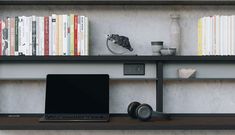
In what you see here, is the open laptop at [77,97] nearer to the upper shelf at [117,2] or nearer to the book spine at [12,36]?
the book spine at [12,36]

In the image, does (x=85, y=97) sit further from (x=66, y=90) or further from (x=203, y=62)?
(x=203, y=62)

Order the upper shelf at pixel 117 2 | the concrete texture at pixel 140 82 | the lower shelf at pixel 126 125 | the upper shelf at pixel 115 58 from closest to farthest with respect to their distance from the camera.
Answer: the lower shelf at pixel 126 125 → the upper shelf at pixel 115 58 → the upper shelf at pixel 117 2 → the concrete texture at pixel 140 82

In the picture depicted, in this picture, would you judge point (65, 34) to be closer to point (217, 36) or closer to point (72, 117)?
point (72, 117)

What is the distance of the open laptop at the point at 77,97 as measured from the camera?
2.38 meters

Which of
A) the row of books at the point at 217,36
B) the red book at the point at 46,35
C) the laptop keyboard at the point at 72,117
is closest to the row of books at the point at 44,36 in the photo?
the red book at the point at 46,35

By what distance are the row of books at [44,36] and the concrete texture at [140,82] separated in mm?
203

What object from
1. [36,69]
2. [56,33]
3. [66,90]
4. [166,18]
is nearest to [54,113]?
[66,90]

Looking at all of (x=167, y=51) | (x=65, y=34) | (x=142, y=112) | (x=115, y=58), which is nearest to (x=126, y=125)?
(x=142, y=112)

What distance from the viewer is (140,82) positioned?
2.66 metres

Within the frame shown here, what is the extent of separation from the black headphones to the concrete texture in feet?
0.69

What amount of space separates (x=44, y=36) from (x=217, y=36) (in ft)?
3.93

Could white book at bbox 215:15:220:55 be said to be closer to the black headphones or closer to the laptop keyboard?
the black headphones

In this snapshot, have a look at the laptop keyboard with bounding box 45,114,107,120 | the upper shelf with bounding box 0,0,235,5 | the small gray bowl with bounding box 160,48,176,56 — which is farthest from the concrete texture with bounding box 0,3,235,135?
the laptop keyboard with bounding box 45,114,107,120

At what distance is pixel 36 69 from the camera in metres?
2.57
